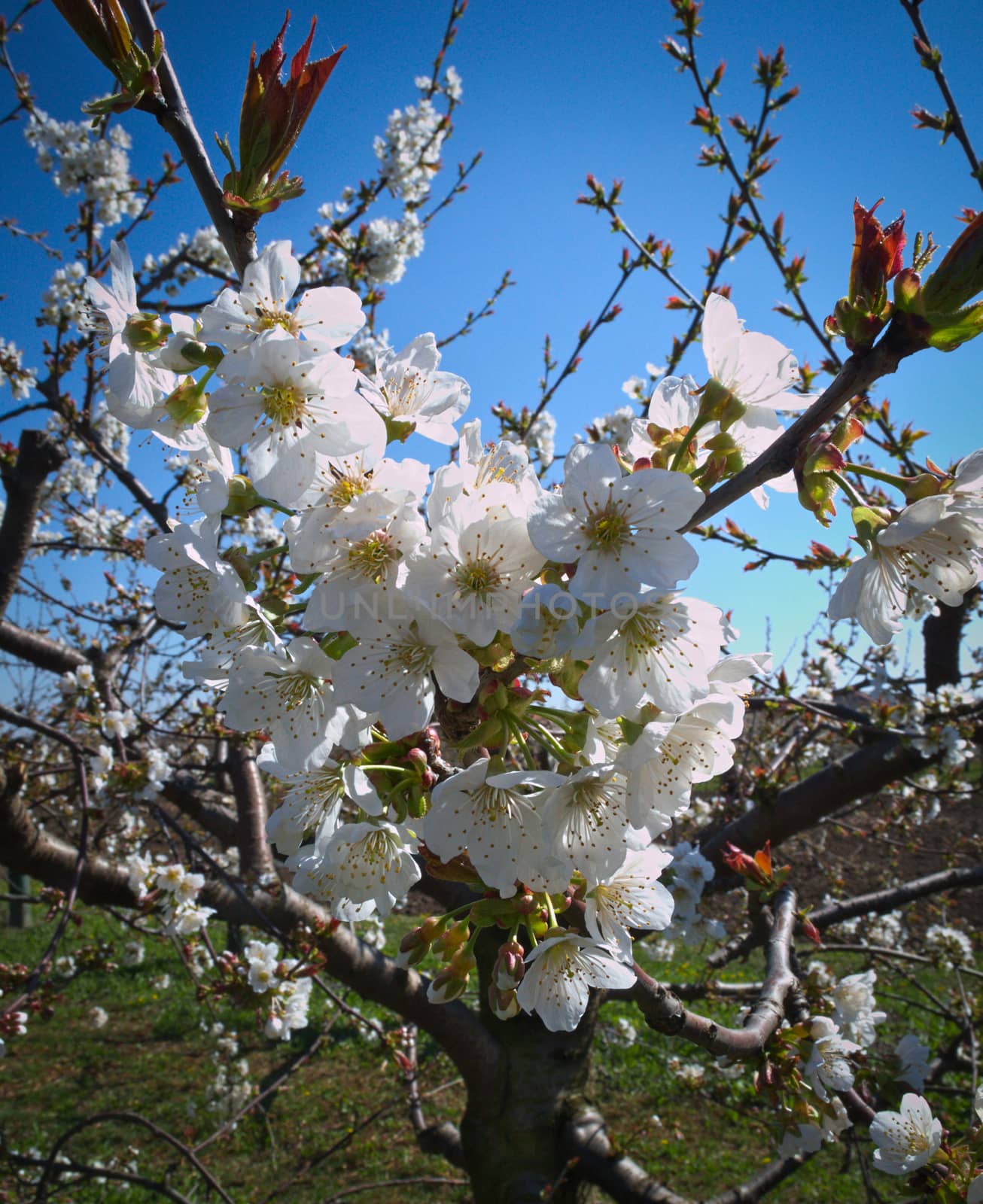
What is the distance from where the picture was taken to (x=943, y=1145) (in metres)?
1.66

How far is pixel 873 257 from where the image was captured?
819 mm

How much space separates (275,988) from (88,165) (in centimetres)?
654

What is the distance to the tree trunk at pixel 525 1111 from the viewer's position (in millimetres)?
2463

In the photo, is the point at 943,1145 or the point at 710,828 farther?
the point at 710,828

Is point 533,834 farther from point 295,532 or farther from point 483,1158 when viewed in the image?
point 483,1158

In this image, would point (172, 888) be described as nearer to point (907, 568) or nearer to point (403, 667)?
point (403, 667)

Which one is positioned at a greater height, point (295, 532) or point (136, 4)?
point (136, 4)

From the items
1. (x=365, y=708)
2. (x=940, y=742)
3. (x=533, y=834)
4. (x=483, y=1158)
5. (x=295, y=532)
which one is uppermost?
(x=940, y=742)

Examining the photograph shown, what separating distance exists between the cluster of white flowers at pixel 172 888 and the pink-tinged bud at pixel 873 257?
3.54m

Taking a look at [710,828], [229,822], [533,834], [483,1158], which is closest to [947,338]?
[533,834]

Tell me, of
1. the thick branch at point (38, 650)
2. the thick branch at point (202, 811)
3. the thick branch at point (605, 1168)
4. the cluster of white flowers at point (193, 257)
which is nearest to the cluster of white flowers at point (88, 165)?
the cluster of white flowers at point (193, 257)

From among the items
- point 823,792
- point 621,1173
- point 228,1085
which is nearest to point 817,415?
point 621,1173

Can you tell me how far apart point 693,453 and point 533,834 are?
0.63 metres

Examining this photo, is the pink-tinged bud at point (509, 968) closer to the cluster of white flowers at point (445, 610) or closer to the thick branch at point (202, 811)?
the cluster of white flowers at point (445, 610)
